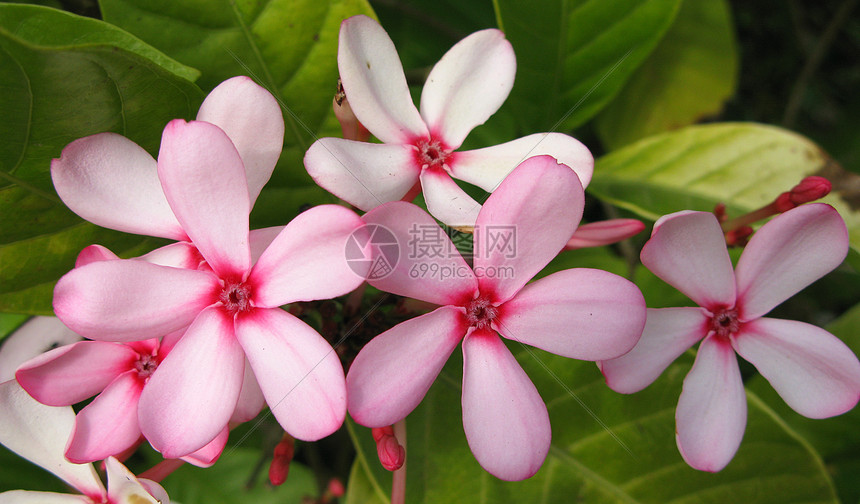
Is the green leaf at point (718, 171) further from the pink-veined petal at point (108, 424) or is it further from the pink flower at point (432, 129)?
the pink-veined petal at point (108, 424)

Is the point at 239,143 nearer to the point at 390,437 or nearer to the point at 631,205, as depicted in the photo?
the point at 390,437

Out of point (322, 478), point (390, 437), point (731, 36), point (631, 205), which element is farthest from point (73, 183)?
point (731, 36)

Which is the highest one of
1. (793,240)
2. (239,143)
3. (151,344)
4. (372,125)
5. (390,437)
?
(793,240)

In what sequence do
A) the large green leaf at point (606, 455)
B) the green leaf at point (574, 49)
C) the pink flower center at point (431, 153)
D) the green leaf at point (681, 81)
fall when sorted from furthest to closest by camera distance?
the green leaf at point (681, 81)
the green leaf at point (574, 49)
the large green leaf at point (606, 455)
the pink flower center at point (431, 153)

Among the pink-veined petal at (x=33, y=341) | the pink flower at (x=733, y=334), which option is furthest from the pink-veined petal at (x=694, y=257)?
the pink-veined petal at (x=33, y=341)

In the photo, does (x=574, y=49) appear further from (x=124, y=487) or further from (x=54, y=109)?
A: (x=124, y=487)

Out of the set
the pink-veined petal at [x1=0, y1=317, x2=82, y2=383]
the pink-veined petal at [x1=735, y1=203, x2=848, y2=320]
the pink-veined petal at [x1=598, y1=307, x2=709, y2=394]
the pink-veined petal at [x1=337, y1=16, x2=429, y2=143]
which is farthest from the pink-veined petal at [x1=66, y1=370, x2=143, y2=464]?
the pink-veined petal at [x1=735, y1=203, x2=848, y2=320]

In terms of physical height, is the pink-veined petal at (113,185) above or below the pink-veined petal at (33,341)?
above
